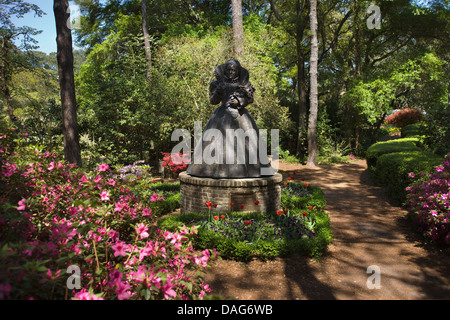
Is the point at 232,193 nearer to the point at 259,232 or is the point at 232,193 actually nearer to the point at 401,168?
the point at 259,232

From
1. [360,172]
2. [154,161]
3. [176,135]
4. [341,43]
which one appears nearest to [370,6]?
[341,43]

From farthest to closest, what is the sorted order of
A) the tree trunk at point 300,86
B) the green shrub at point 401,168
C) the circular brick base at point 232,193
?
the tree trunk at point 300,86, the green shrub at point 401,168, the circular brick base at point 232,193

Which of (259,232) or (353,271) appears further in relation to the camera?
(259,232)

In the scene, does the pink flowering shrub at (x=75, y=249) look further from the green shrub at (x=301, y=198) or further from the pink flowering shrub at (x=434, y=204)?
the pink flowering shrub at (x=434, y=204)

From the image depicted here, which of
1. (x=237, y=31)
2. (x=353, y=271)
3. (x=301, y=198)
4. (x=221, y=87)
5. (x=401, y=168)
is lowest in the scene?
(x=353, y=271)

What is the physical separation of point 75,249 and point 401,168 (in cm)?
882

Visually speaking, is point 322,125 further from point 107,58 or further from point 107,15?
point 107,15

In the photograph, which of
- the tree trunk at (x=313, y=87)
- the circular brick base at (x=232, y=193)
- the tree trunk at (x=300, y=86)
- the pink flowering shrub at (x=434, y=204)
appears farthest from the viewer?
the tree trunk at (x=300, y=86)

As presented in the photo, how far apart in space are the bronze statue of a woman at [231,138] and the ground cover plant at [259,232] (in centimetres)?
101

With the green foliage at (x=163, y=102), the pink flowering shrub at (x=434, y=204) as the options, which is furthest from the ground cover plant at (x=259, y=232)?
the green foliage at (x=163, y=102)

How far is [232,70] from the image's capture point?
7.54m

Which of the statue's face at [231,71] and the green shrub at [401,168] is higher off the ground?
the statue's face at [231,71]

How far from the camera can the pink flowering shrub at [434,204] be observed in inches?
228

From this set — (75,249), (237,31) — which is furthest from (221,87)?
(237,31)
